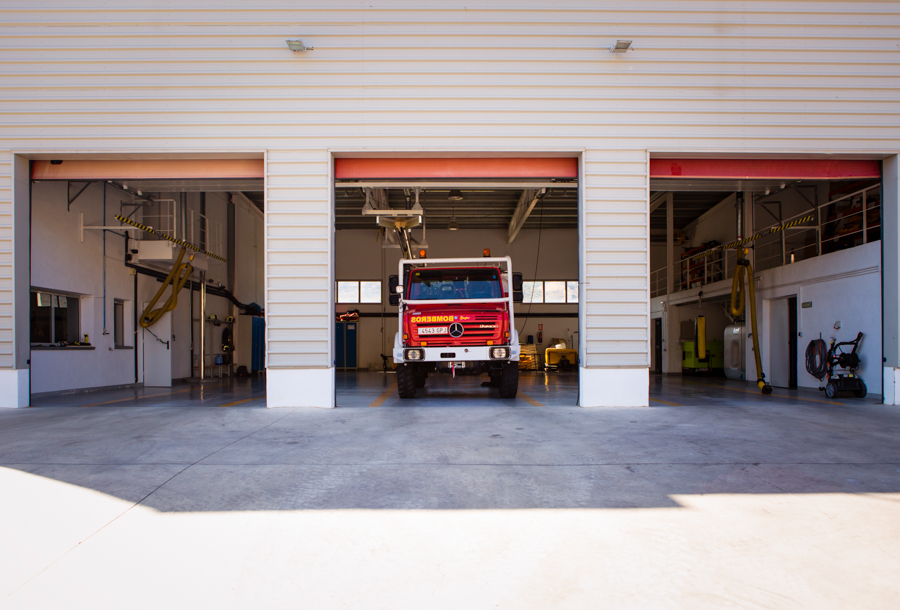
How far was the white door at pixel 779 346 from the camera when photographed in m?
12.8

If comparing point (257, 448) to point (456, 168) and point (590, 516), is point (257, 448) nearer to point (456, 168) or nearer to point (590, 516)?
point (590, 516)

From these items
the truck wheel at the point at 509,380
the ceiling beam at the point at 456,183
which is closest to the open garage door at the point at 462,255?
the truck wheel at the point at 509,380

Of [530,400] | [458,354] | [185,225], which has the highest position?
[185,225]

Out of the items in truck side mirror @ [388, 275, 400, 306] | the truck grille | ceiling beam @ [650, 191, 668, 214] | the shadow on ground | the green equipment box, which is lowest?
the green equipment box

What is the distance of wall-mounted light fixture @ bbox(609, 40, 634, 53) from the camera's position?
24.5ft

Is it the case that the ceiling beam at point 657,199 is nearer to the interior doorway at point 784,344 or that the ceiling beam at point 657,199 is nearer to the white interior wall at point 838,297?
the white interior wall at point 838,297

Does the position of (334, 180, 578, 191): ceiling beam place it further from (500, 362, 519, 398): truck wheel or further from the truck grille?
(500, 362, 519, 398): truck wheel

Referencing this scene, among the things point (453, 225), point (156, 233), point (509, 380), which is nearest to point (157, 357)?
point (156, 233)

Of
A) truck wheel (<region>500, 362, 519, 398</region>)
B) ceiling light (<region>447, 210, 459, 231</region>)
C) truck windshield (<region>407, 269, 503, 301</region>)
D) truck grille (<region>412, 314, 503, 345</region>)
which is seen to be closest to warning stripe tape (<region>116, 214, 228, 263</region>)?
truck windshield (<region>407, 269, 503, 301</region>)

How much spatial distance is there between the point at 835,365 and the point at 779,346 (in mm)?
2991

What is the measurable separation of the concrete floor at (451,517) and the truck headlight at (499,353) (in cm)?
258

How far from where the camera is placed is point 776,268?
12969mm

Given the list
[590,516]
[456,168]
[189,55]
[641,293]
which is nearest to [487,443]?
[590,516]

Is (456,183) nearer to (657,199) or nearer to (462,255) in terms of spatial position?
Result: (657,199)
